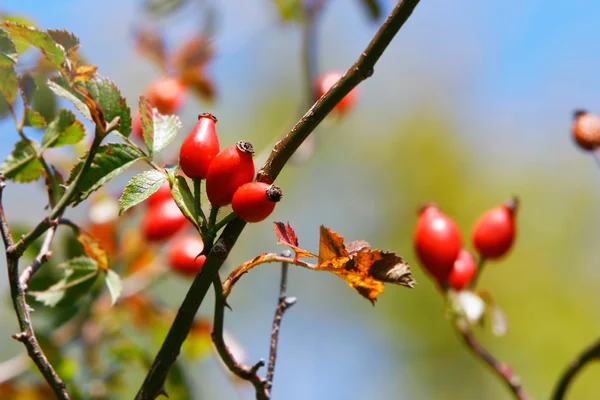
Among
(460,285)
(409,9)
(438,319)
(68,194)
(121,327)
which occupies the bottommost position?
(438,319)

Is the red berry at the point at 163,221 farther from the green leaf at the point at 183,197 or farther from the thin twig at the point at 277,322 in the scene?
the green leaf at the point at 183,197

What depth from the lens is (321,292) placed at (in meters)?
7.04

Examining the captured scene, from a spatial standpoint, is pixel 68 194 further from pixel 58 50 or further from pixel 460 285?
pixel 460 285

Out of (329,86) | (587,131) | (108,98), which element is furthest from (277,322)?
(329,86)

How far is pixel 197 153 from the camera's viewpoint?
84 centimetres

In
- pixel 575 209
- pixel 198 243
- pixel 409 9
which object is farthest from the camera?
pixel 575 209

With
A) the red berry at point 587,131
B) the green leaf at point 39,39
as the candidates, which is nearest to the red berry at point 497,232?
the red berry at point 587,131

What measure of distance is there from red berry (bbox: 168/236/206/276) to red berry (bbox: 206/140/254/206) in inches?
39.6

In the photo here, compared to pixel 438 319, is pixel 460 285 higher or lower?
higher

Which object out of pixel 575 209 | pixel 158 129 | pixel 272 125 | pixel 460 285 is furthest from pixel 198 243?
pixel 272 125

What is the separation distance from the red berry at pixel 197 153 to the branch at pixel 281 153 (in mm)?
109

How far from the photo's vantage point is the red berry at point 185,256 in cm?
182

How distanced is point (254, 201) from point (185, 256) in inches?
44.3

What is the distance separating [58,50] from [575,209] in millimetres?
5963
